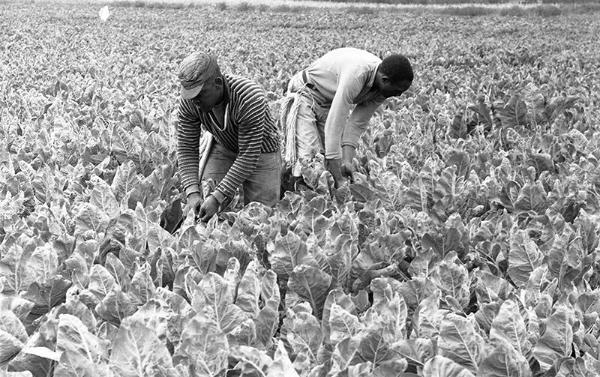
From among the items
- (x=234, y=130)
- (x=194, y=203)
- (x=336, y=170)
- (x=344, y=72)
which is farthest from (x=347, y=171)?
(x=194, y=203)

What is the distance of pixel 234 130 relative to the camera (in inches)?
167

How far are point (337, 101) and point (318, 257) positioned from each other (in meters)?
1.91

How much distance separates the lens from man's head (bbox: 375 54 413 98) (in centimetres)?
446

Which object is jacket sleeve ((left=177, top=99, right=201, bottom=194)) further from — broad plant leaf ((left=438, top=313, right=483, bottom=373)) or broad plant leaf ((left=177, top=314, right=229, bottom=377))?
broad plant leaf ((left=438, top=313, right=483, bottom=373))

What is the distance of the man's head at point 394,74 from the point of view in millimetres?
4457

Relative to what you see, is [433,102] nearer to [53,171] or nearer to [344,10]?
[53,171]

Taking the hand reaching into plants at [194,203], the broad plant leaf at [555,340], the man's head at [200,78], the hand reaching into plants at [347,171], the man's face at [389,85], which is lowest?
the hand reaching into plants at [347,171]

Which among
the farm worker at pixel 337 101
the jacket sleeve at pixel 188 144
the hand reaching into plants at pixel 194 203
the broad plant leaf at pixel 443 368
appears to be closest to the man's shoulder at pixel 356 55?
the farm worker at pixel 337 101

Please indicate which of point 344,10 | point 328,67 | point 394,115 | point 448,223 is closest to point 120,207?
point 448,223

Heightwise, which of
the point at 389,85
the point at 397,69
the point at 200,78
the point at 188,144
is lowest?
the point at 188,144

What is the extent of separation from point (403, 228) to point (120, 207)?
4.67ft

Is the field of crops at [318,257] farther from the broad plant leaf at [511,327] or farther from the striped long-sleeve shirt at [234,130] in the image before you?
the striped long-sleeve shirt at [234,130]

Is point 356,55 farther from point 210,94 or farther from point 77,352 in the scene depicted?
point 77,352

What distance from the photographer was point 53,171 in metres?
4.47
